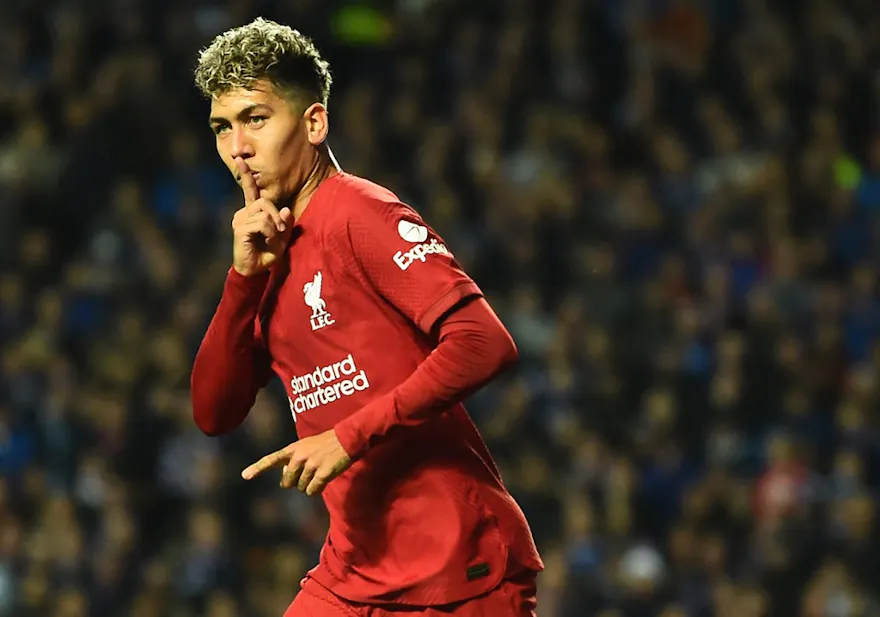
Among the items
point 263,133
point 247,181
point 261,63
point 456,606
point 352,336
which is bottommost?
point 456,606

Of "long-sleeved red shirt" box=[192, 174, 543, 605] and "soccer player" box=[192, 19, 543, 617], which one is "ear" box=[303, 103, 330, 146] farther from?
"long-sleeved red shirt" box=[192, 174, 543, 605]

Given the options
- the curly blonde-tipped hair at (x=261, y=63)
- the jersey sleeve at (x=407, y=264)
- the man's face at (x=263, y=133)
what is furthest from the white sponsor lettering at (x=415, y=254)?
the curly blonde-tipped hair at (x=261, y=63)

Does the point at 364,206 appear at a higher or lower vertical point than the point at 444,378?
higher

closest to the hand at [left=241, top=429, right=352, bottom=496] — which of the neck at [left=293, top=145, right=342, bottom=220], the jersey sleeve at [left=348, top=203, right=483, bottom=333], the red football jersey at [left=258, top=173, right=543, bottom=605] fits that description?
the red football jersey at [left=258, top=173, right=543, bottom=605]

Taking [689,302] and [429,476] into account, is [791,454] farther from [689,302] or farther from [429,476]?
[429,476]

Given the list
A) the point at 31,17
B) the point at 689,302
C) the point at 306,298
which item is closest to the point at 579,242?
the point at 689,302

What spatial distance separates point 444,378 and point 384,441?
0.25 m

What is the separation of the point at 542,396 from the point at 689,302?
1.18 meters

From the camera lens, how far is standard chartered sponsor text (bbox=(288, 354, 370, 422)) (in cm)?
363

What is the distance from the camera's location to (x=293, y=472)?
337 centimetres

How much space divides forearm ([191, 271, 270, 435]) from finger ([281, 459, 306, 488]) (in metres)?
0.53

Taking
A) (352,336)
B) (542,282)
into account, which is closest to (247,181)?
(352,336)

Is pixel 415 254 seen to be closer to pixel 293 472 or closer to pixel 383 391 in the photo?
pixel 383 391

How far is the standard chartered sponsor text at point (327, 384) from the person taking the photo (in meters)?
3.63
